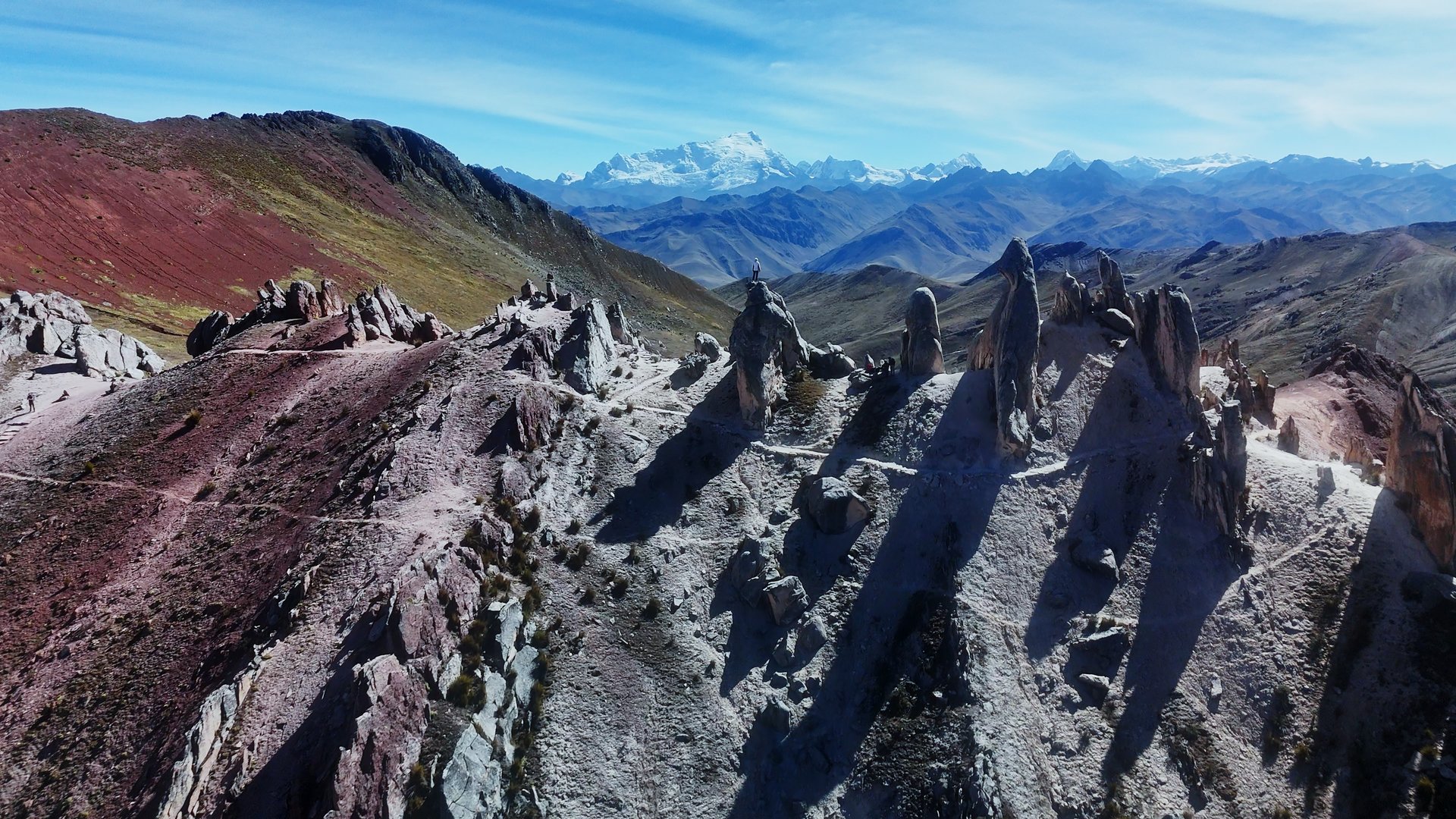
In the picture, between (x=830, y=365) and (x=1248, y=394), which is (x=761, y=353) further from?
(x=1248, y=394)

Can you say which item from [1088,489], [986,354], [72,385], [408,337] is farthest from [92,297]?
[1088,489]

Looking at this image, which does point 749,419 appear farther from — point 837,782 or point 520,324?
point 837,782

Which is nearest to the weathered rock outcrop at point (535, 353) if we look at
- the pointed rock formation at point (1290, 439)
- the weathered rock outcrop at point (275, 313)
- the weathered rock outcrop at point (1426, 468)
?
the weathered rock outcrop at point (275, 313)

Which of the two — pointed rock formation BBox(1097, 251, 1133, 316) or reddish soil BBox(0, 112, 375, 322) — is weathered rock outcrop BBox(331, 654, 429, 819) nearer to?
pointed rock formation BBox(1097, 251, 1133, 316)

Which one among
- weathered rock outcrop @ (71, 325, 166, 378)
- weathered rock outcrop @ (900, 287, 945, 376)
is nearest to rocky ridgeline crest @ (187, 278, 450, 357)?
weathered rock outcrop @ (71, 325, 166, 378)

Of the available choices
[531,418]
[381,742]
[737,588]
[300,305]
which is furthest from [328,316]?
[737,588]

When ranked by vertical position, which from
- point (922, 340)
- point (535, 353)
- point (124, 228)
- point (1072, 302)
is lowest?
point (535, 353)
